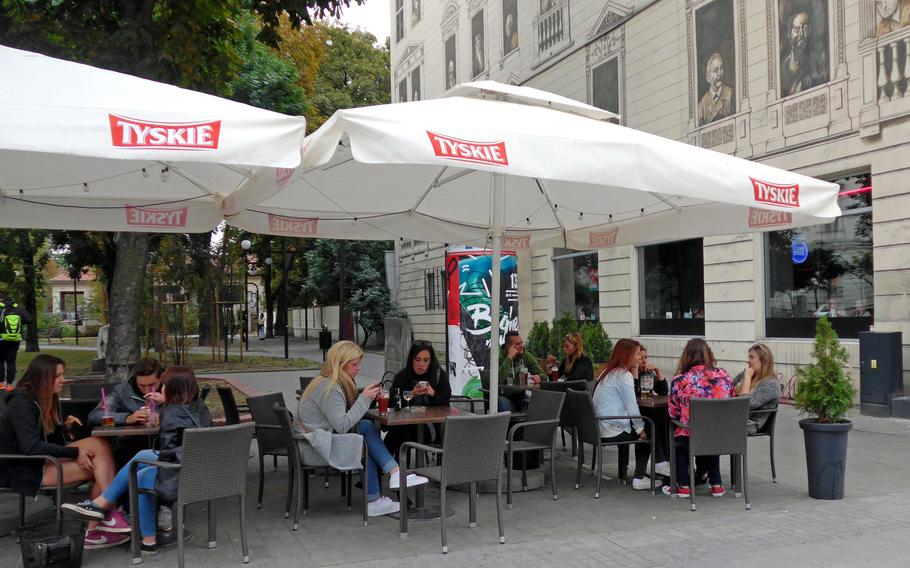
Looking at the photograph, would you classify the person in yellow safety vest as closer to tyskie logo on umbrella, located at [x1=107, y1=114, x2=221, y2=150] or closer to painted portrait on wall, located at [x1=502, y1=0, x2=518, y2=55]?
tyskie logo on umbrella, located at [x1=107, y1=114, x2=221, y2=150]

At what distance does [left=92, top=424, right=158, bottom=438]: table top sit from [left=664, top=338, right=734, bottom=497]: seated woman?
169 inches

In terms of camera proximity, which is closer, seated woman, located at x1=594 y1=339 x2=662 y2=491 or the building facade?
seated woman, located at x1=594 y1=339 x2=662 y2=491

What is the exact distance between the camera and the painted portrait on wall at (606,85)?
18.3 m

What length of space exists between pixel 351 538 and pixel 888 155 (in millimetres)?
10537

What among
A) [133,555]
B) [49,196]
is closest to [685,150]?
[133,555]

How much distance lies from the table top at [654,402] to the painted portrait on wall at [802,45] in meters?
8.46

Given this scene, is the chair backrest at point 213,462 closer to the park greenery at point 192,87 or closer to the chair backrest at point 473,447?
the chair backrest at point 473,447

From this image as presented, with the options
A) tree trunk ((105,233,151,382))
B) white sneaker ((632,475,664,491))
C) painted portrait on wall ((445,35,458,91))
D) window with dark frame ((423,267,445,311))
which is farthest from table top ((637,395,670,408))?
painted portrait on wall ((445,35,458,91))

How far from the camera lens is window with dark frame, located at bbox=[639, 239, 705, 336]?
16172 mm

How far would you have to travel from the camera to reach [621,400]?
6.95 meters

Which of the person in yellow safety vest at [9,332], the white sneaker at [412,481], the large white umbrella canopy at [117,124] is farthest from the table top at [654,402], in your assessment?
the person in yellow safety vest at [9,332]

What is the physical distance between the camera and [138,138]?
438 centimetres

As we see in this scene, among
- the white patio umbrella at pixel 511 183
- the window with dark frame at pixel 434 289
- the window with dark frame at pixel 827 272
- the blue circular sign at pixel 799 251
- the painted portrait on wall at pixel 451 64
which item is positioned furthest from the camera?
the window with dark frame at pixel 434 289

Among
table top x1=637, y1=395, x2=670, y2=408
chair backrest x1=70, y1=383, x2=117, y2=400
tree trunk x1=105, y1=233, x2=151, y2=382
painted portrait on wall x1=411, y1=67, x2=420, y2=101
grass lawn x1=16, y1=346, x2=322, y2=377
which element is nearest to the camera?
table top x1=637, y1=395, x2=670, y2=408
